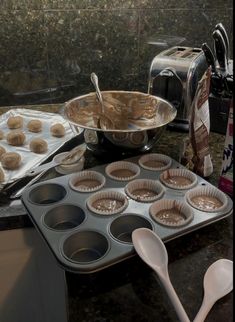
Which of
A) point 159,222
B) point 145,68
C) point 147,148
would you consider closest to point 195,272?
point 159,222

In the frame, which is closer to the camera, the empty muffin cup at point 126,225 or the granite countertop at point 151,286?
the granite countertop at point 151,286

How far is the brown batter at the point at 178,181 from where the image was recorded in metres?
0.72

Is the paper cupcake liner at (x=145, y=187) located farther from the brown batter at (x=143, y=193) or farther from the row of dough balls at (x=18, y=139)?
the row of dough balls at (x=18, y=139)

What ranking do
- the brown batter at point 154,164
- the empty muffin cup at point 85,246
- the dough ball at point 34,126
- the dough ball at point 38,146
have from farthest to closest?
1. the dough ball at point 34,126
2. the dough ball at point 38,146
3. the brown batter at point 154,164
4. the empty muffin cup at point 85,246

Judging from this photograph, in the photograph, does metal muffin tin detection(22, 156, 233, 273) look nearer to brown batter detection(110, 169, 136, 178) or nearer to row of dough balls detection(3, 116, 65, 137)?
brown batter detection(110, 169, 136, 178)

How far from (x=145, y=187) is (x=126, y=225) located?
0.37 ft

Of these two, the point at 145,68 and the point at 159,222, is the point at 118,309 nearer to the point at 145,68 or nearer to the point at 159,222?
the point at 159,222

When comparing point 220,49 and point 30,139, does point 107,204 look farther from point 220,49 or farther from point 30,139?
point 220,49

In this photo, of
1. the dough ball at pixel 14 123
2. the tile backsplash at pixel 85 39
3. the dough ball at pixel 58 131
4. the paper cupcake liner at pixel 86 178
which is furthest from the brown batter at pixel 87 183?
the tile backsplash at pixel 85 39

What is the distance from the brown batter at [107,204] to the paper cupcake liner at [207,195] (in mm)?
129

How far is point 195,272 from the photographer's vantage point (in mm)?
558

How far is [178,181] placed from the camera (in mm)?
732

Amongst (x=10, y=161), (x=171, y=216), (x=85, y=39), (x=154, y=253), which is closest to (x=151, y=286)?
(x=154, y=253)

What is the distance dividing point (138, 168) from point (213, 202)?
6.9 inches
